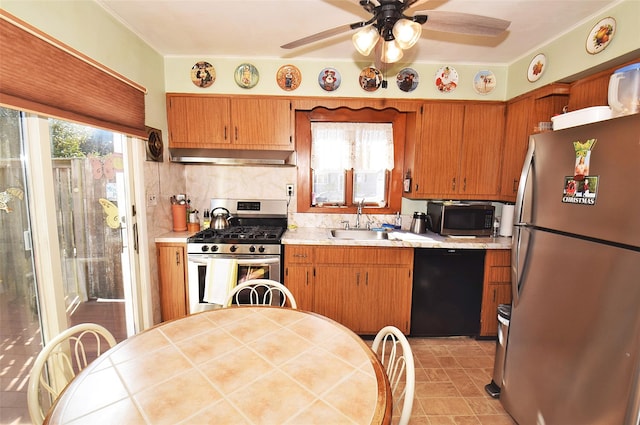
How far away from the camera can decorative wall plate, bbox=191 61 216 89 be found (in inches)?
106

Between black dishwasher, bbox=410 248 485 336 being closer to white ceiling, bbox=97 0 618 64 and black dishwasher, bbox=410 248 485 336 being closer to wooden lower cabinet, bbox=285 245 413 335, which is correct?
wooden lower cabinet, bbox=285 245 413 335

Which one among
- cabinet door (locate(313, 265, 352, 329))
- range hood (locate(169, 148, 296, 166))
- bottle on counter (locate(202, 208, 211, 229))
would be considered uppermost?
range hood (locate(169, 148, 296, 166))

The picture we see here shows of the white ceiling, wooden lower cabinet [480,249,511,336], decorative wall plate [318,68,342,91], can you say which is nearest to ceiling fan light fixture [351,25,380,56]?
the white ceiling

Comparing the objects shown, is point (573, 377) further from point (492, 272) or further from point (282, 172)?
point (282, 172)

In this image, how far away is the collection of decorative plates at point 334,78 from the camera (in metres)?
2.71

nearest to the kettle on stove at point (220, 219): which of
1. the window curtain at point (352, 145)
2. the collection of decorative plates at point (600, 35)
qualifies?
the window curtain at point (352, 145)

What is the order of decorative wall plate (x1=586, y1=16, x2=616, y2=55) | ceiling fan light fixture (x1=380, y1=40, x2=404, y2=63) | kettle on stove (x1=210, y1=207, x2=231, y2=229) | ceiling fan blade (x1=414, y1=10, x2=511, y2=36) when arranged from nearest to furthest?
ceiling fan blade (x1=414, y1=10, x2=511, y2=36) < ceiling fan light fixture (x1=380, y1=40, x2=404, y2=63) < decorative wall plate (x1=586, y1=16, x2=616, y2=55) < kettle on stove (x1=210, y1=207, x2=231, y2=229)

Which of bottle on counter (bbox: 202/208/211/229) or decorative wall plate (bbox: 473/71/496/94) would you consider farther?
bottle on counter (bbox: 202/208/211/229)

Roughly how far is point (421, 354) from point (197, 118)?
293 centimetres

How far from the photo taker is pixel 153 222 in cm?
251

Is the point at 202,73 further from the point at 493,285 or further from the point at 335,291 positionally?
the point at 493,285

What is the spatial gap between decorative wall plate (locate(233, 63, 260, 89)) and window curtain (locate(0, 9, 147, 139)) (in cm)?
95

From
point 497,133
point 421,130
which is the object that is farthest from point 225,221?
point 497,133

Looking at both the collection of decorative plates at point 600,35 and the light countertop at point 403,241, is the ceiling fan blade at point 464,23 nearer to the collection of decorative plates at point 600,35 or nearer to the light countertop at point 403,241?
the collection of decorative plates at point 600,35
